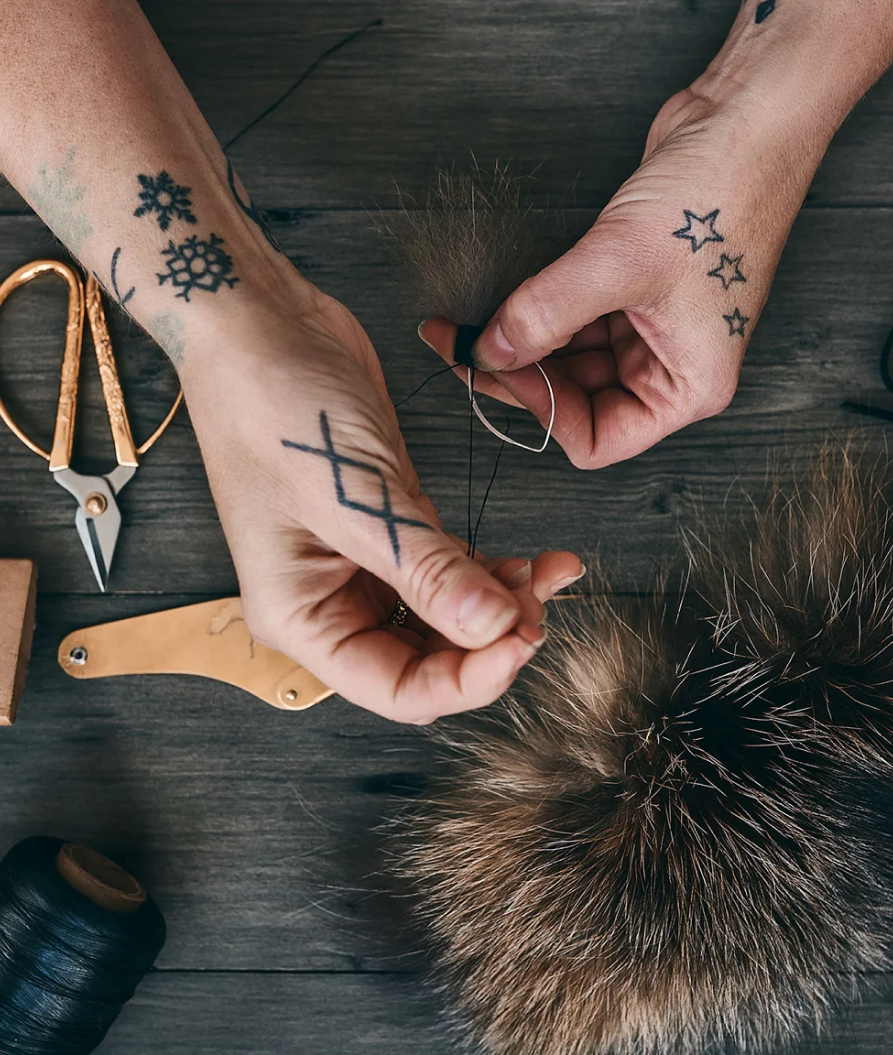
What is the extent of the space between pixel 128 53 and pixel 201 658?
55cm

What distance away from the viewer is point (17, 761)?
83 centimetres

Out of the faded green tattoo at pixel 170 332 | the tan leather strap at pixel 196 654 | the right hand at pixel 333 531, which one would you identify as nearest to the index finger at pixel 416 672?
the right hand at pixel 333 531

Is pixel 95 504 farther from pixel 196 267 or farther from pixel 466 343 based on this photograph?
pixel 466 343

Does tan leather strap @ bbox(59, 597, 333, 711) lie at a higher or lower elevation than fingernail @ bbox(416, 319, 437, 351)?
lower

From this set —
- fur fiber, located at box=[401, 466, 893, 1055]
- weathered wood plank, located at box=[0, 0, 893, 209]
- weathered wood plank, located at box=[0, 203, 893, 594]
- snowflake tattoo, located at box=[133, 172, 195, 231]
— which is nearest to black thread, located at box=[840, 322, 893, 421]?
weathered wood plank, located at box=[0, 203, 893, 594]

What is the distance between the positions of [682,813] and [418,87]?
30.2 inches

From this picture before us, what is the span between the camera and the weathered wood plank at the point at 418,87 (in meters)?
0.85

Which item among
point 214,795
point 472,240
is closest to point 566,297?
point 472,240

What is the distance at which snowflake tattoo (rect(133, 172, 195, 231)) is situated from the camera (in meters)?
0.68

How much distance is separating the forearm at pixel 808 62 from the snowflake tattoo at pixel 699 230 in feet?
0.38

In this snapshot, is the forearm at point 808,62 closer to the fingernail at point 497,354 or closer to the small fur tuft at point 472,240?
the small fur tuft at point 472,240

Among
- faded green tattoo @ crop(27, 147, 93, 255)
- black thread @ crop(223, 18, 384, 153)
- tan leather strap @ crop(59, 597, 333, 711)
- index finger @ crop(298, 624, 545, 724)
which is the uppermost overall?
faded green tattoo @ crop(27, 147, 93, 255)

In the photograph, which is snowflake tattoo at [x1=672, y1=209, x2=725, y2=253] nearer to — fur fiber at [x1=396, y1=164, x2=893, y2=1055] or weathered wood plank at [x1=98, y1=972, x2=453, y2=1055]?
fur fiber at [x1=396, y1=164, x2=893, y2=1055]

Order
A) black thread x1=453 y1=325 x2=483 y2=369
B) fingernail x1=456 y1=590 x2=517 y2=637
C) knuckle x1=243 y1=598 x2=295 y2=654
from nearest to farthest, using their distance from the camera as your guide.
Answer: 1. fingernail x1=456 y1=590 x2=517 y2=637
2. knuckle x1=243 y1=598 x2=295 y2=654
3. black thread x1=453 y1=325 x2=483 y2=369
